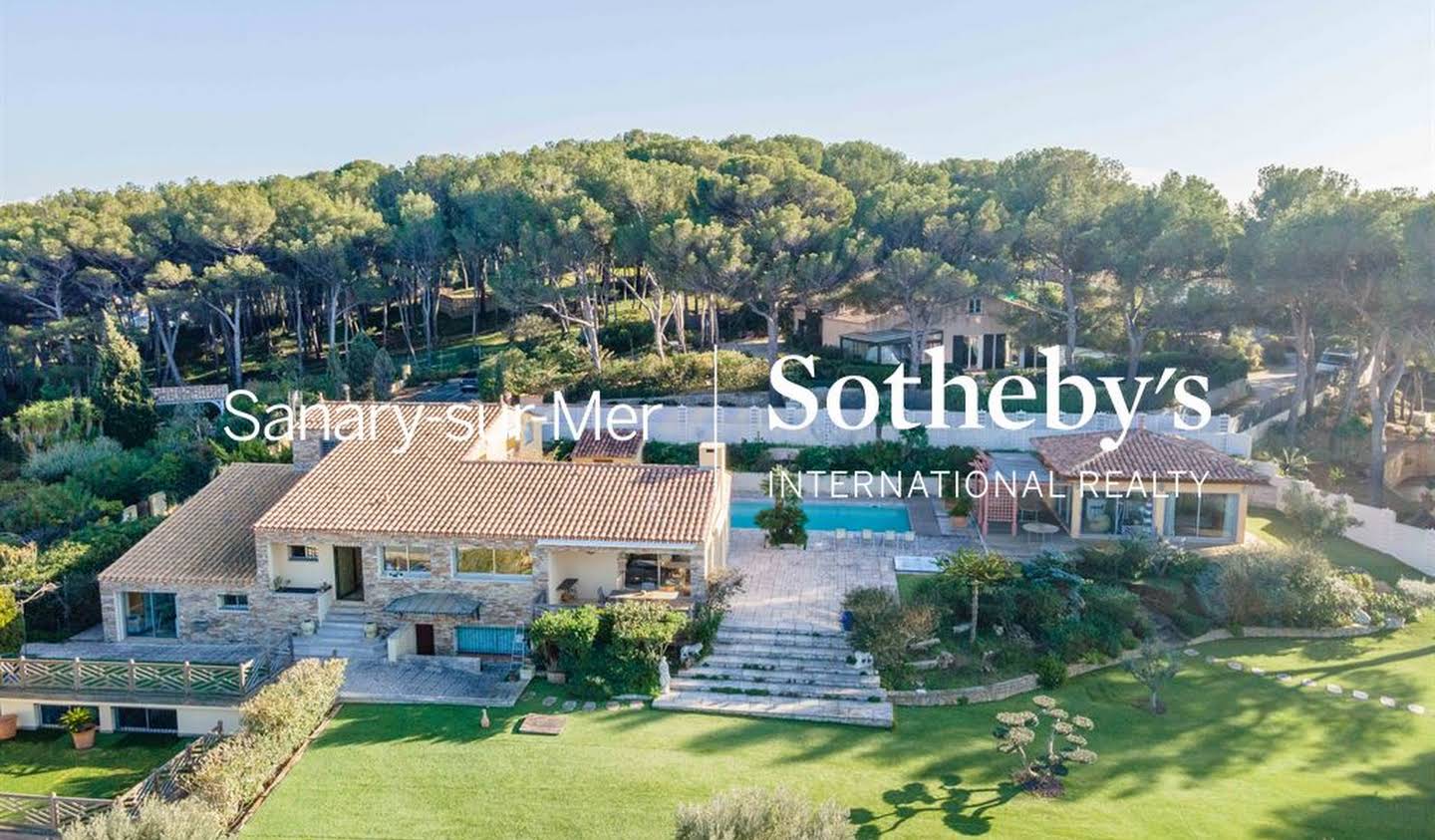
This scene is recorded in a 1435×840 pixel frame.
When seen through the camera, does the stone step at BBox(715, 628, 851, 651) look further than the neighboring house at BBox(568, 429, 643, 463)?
No

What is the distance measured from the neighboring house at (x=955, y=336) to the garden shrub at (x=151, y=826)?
124 ft

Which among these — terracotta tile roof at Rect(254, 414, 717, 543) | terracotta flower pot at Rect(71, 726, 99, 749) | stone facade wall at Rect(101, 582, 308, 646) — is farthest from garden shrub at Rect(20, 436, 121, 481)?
terracotta flower pot at Rect(71, 726, 99, 749)

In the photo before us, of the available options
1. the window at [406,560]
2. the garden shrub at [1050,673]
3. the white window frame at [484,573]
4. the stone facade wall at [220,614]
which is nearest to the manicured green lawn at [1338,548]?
the garden shrub at [1050,673]

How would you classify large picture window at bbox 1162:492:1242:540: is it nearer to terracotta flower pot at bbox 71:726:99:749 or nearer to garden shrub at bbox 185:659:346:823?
garden shrub at bbox 185:659:346:823

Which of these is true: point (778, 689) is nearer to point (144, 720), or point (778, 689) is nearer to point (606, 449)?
point (144, 720)

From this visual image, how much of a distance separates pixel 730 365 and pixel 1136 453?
20016mm

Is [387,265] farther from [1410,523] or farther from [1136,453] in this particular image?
[1410,523]

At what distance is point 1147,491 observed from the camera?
27.0 meters

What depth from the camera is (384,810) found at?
15.8m

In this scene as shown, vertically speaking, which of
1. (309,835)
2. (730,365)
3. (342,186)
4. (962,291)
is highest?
(342,186)

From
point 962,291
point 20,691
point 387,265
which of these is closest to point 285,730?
point 20,691

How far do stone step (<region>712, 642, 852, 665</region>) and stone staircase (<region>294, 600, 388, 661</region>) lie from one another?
785 cm

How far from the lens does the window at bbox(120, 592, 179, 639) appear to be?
75.2ft

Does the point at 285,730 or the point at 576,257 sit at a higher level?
the point at 576,257
